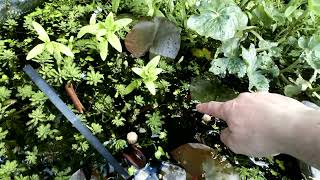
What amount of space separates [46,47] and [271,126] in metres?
0.96

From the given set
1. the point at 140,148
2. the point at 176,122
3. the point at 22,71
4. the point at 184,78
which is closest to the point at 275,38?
the point at 184,78

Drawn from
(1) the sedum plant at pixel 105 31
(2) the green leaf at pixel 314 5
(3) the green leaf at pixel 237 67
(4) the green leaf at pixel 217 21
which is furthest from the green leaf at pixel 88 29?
(2) the green leaf at pixel 314 5

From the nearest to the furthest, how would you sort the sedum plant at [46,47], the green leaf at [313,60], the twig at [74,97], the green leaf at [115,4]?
1. the sedum plant at [46,47]
2. the twig at [74,97]
3. the green leaf at [313,60]
4. the green leaf at [115,4]

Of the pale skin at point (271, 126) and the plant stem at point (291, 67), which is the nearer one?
the pale skin at point (271, 126)

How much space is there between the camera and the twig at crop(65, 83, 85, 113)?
172 cm

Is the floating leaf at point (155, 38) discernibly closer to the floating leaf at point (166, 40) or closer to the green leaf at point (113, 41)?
the floating leaf at point (166, 40)

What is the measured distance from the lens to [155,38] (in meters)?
1.90

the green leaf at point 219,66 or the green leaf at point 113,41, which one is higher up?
the green leaf at point 113,41

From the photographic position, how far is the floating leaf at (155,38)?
1879 millimetres

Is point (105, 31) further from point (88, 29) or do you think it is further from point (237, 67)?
point (237, 67)

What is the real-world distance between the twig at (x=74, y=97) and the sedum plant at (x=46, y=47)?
0.14 m

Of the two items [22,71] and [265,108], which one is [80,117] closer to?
[22,71]

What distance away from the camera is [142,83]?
6.15ft

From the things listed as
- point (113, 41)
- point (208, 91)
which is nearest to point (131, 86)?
point (113, 41)
